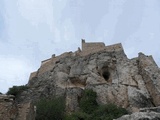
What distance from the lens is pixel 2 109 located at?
948 cm

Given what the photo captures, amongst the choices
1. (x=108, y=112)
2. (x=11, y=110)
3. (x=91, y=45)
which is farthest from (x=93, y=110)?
(x=11, y=110)

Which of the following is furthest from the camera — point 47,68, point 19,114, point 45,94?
point 47,68

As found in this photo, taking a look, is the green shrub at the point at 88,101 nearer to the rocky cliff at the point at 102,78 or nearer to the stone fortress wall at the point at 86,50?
the rocky cliff at the point at 102,78

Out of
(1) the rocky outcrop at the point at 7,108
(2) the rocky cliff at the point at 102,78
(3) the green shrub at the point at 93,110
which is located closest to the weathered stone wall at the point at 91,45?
(2) the rocky cliff at the point at 102,78

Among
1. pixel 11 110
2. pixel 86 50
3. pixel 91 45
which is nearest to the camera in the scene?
pixel 11 110

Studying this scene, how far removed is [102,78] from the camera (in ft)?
100

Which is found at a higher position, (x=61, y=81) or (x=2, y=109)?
(x=61, y=81)

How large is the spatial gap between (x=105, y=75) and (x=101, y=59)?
2030 millimetres

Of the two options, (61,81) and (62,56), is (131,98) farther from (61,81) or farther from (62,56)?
(62,56)

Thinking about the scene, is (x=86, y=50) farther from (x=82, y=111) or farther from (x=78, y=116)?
(x=78, y=116)

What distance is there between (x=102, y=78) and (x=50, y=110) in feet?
29.2

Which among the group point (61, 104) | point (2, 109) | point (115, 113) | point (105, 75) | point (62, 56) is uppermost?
point (62, 56)

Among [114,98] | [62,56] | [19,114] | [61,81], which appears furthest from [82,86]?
[19,114]

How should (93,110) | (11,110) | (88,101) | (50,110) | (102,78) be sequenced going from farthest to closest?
(102,78), (88,101), (93,110), (50,110), (11,110)
